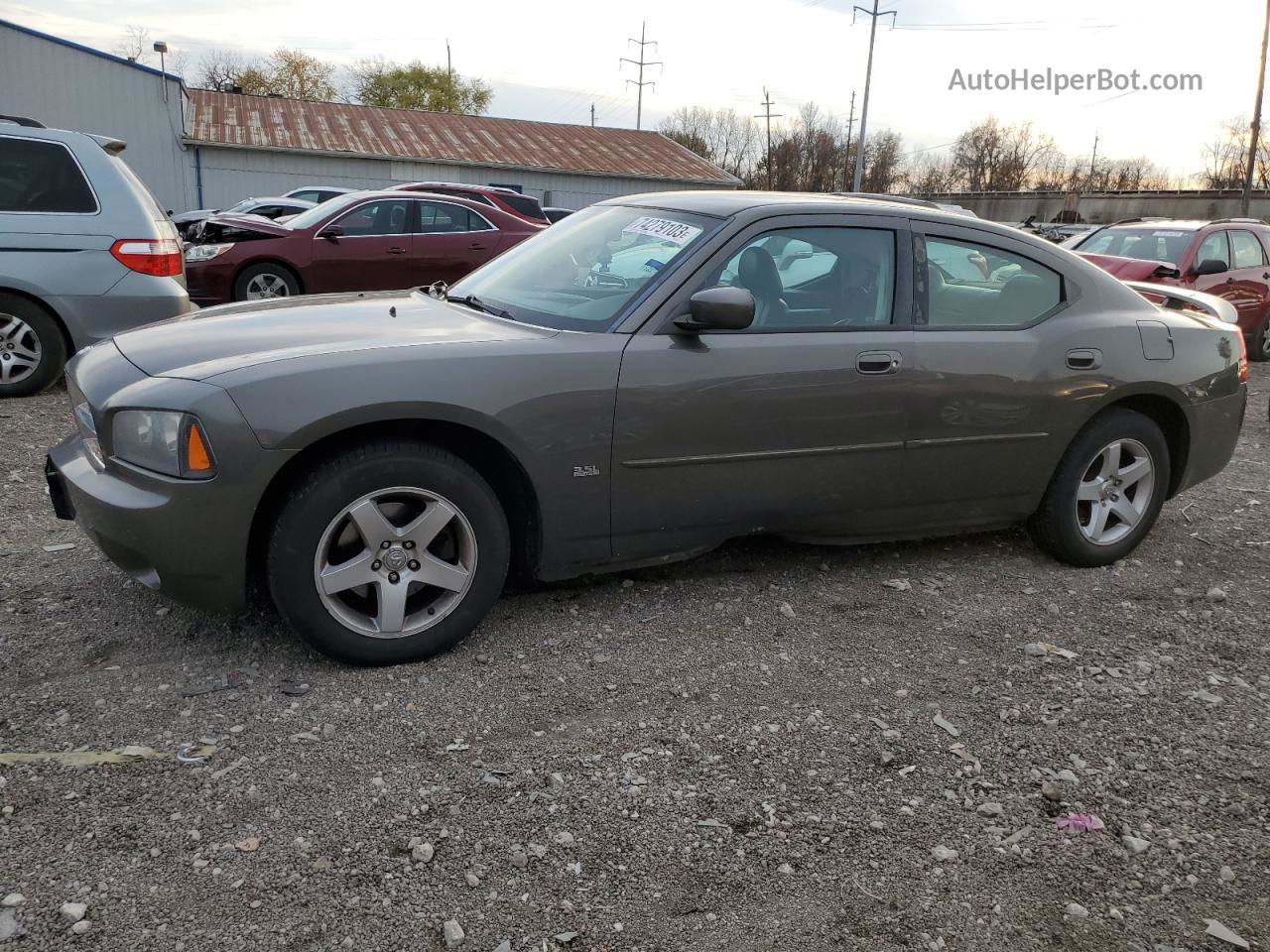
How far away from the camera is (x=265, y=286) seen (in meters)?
10.7

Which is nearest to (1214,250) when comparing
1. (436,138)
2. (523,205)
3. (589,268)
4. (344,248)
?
(523,205)

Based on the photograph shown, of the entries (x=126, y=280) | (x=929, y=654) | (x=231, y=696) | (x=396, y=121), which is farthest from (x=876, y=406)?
(x=396, y=121)

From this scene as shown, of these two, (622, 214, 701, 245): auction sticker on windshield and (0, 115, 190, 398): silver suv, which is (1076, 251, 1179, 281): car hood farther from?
(0, 115, 190, 398): silver suv

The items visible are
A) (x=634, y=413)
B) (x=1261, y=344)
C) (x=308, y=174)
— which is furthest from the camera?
(x=308, y=174)

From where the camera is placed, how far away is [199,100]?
36.1m

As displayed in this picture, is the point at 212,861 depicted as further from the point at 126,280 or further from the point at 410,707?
the point at 126,280

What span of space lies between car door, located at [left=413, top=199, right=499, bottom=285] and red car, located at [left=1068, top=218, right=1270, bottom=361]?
6.75 metres

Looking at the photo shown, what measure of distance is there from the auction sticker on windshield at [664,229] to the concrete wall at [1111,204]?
40446 mm

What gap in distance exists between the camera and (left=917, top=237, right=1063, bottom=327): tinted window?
4.11m

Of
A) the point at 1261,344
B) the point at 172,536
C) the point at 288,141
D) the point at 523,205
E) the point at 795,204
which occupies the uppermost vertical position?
the point at 288,141

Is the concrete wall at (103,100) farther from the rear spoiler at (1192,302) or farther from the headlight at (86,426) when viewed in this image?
the rear spoiler at (1192,302)

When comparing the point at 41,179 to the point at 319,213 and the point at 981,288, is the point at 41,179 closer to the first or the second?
the point at 319,213

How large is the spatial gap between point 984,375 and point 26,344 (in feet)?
19.9

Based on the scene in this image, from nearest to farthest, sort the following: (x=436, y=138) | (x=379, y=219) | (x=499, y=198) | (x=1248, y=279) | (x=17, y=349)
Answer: (x=17, y=349) → (x=379, y=219) → (x=1248, y=279) → (x=499, y=198) → (x=436, y=138)
